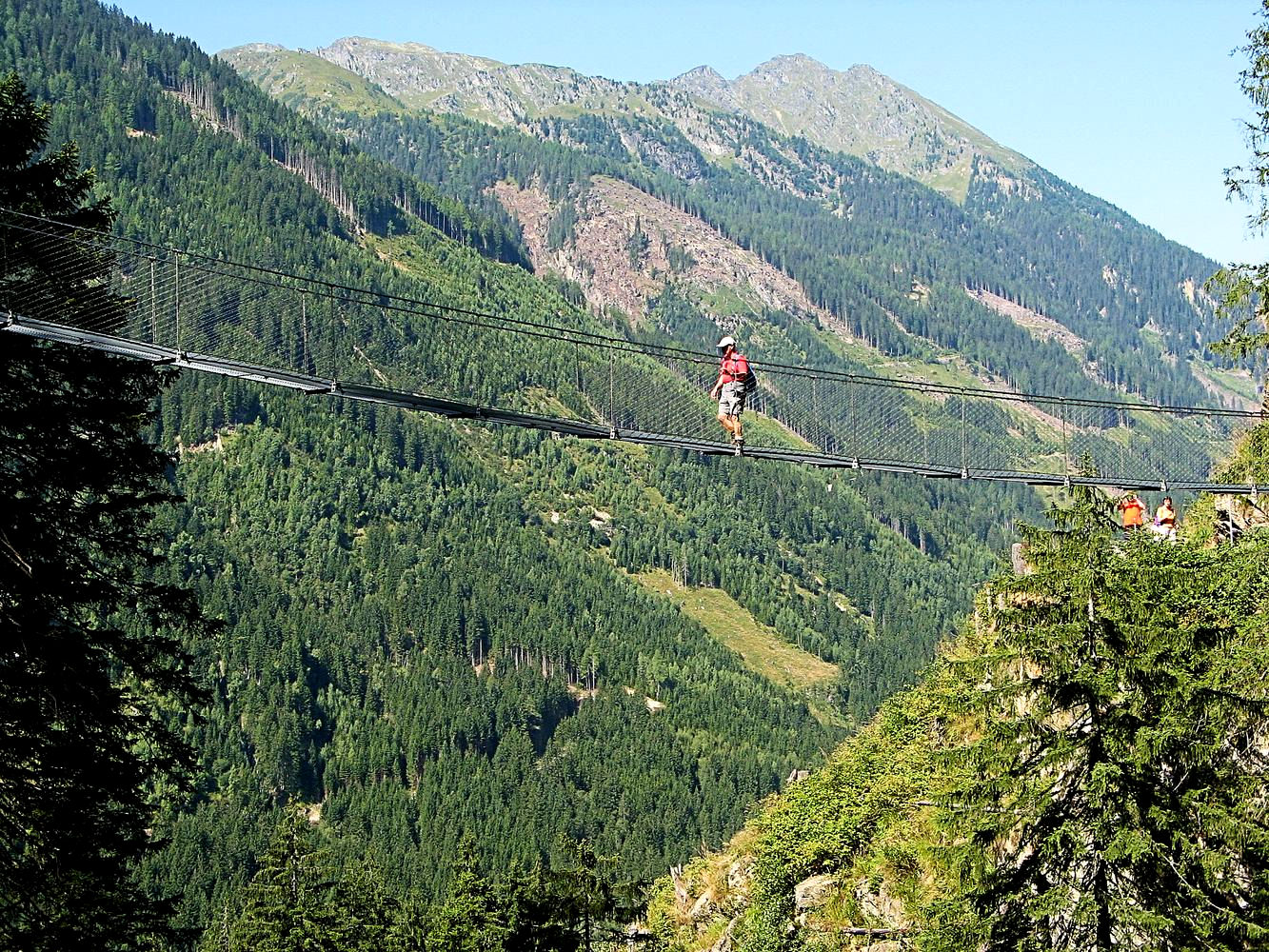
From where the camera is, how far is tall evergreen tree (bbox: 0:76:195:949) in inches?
676

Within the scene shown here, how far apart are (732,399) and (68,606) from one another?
994 centimetres

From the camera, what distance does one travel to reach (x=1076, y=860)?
66.1ft

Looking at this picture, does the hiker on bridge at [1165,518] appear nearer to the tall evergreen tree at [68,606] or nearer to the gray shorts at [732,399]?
the gray shorts at [732,399]

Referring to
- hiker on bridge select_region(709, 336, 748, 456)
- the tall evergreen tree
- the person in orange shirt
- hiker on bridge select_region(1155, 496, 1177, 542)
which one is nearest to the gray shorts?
hiker on bridge select_region(709, 336, 748, 456)

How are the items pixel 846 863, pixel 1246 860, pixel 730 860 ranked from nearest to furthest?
pixel 1246 860 → pixel 846 863 → pixel 730 860

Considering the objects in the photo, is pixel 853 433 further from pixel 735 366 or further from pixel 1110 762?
pixel 1110 762

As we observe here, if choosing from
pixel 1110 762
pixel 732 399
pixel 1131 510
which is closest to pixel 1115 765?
pixel 1110 762

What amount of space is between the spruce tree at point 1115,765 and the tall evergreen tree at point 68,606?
10.8m

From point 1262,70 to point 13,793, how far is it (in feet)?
55.2

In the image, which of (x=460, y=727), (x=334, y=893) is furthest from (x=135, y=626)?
(x=334, y=893)

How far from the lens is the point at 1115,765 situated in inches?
779

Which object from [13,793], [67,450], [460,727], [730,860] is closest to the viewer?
[13,793]

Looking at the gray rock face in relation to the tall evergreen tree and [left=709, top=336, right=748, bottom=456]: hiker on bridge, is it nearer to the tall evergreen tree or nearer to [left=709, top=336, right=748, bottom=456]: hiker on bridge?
[left=709, top=336, right=748, bottom=456]: hiker on bridge

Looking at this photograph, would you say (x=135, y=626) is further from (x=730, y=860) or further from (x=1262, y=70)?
(x=1262, y=70)
